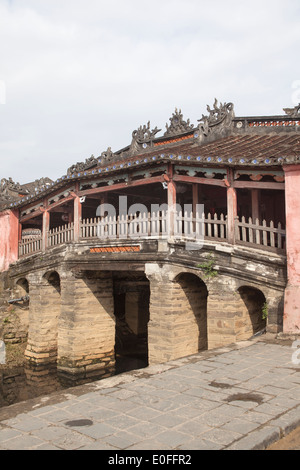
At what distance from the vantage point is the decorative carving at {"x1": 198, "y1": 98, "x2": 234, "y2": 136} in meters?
14.4

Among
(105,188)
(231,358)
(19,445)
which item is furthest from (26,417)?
(105,188)

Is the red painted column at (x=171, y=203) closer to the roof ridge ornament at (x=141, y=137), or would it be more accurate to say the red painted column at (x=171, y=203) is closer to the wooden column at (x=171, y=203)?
the wooden column at (x=171, y=203)

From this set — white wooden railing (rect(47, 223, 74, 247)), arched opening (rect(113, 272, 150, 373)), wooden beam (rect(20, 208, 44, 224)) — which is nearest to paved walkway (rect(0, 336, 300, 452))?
white wooden railing (rect(47, 223, 74, 247))

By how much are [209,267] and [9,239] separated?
1017 centimetres

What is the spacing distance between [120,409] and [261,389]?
1.85 m

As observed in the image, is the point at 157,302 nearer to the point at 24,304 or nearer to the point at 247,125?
the point at 247,125

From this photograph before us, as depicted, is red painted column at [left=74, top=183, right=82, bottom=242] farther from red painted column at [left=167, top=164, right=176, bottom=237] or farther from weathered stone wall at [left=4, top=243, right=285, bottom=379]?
red painted column at [left=167, top=164, right=176, bottom=237]

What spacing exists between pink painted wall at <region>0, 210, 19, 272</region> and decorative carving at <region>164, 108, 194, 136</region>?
282 inches

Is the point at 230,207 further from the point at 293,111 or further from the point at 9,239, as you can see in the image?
the point at 9,239

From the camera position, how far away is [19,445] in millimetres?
3848

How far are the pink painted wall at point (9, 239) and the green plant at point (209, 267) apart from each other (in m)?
9.97

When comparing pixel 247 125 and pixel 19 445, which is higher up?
pixel 247 125

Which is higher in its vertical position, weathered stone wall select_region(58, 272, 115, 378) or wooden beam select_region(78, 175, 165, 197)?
wooden beam select_region(78, 175, 165, 197)

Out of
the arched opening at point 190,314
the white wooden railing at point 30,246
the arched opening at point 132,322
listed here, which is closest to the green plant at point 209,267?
the arched opening at point 190,314
